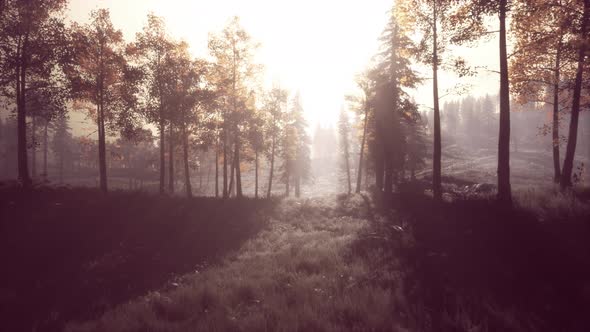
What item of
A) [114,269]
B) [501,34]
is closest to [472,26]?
[501,34]

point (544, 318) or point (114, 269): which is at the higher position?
point (544, 318)

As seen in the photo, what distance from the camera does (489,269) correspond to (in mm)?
6715

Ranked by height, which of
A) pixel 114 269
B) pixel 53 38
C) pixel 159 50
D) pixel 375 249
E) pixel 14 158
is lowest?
pixel 114 269

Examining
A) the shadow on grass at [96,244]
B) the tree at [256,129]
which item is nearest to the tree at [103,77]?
the shadow on grass at [96,244]

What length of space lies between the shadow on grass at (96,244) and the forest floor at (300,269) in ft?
0.20

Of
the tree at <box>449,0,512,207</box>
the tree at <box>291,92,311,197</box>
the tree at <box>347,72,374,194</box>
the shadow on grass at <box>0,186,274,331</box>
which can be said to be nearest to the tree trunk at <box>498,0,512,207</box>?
the tree at <box>449,0,512,207</box>

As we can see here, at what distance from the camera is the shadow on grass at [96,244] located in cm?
768

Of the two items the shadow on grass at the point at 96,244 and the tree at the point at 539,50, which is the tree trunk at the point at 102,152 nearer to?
the shadow on grass at the point at 96,244

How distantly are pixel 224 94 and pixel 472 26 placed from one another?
49.9 ft

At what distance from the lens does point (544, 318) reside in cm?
485

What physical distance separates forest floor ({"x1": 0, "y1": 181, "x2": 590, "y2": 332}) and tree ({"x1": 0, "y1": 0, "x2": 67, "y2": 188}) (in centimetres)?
491

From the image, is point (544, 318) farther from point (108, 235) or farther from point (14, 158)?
point (14, 158)

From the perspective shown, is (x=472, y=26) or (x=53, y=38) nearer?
(x=472, y=26)

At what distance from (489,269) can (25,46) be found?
67.4ft
